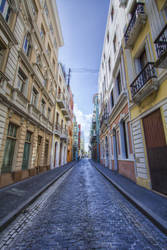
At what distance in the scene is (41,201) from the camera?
4.50 meters

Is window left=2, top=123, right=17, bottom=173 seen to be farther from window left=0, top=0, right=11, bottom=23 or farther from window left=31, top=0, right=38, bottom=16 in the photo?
window left=31, top=0, right=38, bottom=16

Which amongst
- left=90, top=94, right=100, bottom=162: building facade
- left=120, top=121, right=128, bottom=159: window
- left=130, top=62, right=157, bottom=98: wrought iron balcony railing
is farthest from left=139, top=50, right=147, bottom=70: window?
left=90, top=94, right=100, bottom=162: building facade

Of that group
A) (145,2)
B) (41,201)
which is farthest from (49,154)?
(145,2)

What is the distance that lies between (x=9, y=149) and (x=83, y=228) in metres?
6.27

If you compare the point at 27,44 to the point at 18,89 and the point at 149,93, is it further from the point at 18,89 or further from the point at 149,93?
the point at 149,93

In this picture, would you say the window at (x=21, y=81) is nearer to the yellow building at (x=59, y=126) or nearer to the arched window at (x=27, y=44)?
the arched window at (x=27, y=44)

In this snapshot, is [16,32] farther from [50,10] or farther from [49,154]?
[49,154]

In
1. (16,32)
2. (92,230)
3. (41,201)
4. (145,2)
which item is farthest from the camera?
(16,32)

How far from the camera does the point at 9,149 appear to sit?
23.2ft

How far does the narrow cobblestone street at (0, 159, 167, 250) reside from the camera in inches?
90.5

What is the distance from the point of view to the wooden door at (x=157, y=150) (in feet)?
15.9

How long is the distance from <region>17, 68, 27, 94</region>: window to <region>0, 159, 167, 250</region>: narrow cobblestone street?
7.61m

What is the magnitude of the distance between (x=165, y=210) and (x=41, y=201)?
4163 millimetres

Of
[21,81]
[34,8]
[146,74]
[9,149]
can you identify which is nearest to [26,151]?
[9,149]
